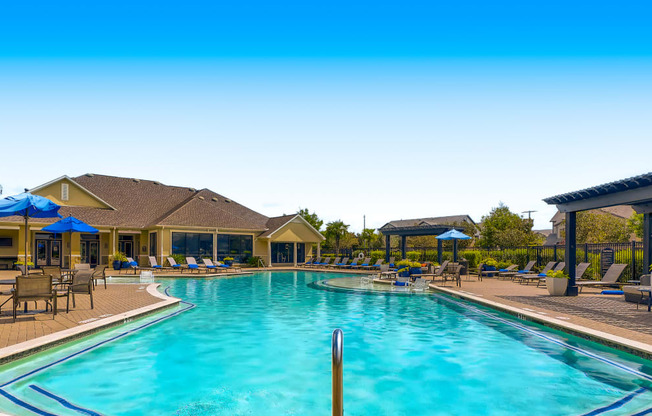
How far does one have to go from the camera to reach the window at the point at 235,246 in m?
34.3

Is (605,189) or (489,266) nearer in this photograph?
(605,189)

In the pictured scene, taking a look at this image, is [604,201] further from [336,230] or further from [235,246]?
[336,230]

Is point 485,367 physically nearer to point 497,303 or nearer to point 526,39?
point 497,303

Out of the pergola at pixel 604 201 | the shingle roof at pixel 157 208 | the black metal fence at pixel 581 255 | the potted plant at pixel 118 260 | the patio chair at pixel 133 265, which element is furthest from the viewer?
the shingle roof at pixel 157 208

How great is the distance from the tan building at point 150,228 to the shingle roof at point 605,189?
76.2 ft

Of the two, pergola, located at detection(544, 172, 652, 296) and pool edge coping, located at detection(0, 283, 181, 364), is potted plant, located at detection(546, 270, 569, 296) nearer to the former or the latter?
pergola, located at detection(544, 172, 652, 296)

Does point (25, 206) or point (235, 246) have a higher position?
point (25, 206)

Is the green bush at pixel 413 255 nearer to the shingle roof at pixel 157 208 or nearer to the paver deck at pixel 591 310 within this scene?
the shingle roof at pixel 157 208

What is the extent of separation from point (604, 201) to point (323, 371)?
1076cm

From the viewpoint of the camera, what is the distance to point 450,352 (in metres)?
8.65

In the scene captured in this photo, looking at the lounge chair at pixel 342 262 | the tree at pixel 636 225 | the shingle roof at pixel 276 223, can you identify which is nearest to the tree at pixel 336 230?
the shingle roof at pixel 276 223

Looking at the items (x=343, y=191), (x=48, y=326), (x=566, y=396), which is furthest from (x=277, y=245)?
(x=566, y=396)

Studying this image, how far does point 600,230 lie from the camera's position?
45.6 meters

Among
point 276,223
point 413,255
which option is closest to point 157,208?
point 276,223
